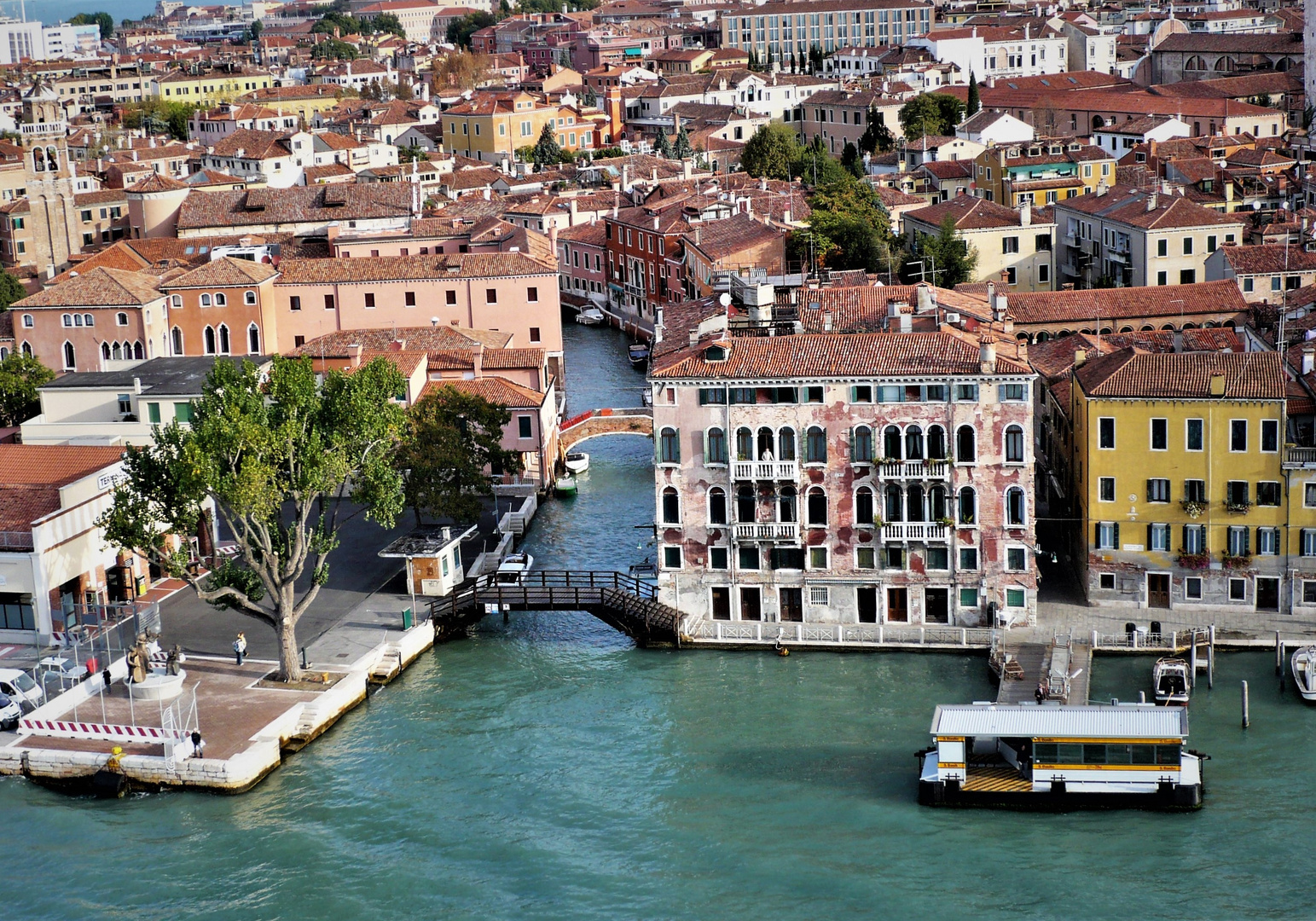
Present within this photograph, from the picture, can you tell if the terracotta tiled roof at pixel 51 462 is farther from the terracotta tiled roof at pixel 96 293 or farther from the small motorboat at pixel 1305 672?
the small motorboat at pixel 1305 672

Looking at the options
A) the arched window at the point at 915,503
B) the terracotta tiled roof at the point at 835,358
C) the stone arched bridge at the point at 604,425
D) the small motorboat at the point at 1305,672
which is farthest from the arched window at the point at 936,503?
the stone arched bridge at the point at 604,425

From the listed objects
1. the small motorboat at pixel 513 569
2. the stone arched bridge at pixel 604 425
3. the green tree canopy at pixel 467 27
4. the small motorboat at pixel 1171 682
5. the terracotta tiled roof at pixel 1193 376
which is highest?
the green tree canopy at pixel 467 27

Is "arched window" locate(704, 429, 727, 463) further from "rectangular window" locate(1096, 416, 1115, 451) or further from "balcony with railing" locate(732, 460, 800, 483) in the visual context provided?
"rectangular window" locate(1096, 416, 1115, 451)

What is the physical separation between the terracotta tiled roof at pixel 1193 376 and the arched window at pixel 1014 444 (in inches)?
54.9

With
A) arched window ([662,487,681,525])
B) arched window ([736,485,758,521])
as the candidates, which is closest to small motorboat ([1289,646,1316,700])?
arched window ([736,485,758,521])

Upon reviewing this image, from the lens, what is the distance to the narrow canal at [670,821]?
2203cm

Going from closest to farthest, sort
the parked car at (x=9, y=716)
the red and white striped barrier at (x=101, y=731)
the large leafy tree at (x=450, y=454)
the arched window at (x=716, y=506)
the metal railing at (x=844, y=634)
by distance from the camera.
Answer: the red and white striped barrier at (x=101, y=731)
the parked car at (x=9, y=716)
the metal railing at (x=844, y=634)
the arched window at (x=716, y=506)
the large leafy tree at (x=450, y=454)

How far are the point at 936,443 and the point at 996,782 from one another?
266 inches

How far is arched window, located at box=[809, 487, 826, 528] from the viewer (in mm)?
29562

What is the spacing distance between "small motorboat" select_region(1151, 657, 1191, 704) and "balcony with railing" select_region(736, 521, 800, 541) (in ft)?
20.0

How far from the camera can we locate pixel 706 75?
104m

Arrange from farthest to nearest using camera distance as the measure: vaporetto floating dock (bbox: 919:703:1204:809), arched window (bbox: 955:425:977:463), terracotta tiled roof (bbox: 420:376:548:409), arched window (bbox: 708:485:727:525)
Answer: terracotta tiled roof (bbox: 420:376:548:409), arched window (bbox: 708:485:727:525), arched window (bbox: 955:425:977:463), vaporetto floating dock (bbox: 919:703:1204:809)

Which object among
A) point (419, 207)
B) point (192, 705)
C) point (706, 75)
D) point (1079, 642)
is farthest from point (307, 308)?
point (706, 75)

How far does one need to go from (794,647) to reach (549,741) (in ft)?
16.0
